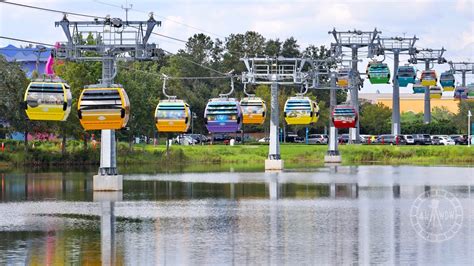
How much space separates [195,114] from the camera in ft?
514

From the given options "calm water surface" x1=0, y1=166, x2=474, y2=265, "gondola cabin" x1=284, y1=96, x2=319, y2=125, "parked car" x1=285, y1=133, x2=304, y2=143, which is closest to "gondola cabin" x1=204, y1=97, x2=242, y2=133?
"calm water surface" x1=0, y1=166, x2=474, y2=265

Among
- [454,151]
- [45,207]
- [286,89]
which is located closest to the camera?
[45,207]

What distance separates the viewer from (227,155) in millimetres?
122688

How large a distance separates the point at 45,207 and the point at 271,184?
21806 mm

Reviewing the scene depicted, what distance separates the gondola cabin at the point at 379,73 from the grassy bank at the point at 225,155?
1539cm

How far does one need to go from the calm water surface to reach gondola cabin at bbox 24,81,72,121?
5.05 m

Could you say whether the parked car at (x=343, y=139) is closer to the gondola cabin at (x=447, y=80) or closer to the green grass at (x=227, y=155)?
the gondola cabin at (x=447, y=80)

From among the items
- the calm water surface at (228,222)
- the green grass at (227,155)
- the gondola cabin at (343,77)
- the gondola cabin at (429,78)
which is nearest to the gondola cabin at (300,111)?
the calm water surface at (228,222)

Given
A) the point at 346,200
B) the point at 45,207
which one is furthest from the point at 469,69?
the point at 45,207

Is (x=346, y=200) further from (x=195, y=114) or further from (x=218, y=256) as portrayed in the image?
(x=195, y=114)

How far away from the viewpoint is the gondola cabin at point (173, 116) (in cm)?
7206

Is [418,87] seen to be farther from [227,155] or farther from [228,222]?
[228,222]

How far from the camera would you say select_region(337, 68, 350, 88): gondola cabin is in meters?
115

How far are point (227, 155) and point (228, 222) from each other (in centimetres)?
7308
